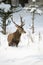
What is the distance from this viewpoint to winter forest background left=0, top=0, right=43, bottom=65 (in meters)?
2.24

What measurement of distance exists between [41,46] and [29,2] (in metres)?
0.41

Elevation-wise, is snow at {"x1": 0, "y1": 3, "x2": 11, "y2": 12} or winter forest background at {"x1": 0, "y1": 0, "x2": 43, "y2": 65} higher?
snow at {"x1": 0, "y1": 3, "x2": 11, "y2": 12}

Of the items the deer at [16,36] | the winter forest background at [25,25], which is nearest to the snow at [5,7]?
the winter forest background at [25,25]

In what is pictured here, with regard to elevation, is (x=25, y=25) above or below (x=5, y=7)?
below

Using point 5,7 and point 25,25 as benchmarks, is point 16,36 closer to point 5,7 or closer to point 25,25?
point 25,25

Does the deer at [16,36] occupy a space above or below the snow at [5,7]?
below

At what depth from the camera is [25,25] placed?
2324mm

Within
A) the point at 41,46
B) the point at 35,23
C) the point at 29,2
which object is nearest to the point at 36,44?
Answer: the point at 41,46

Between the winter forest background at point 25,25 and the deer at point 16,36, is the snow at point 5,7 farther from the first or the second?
the deer at point 16,36

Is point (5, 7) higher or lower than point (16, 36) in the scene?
higher

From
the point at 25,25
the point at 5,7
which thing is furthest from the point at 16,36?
the point at 5,7

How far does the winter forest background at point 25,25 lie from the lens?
2236mm

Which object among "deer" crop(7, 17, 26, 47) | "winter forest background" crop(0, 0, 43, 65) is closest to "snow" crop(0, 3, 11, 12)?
"winter forest background" crop(0, 0, 43, 65)

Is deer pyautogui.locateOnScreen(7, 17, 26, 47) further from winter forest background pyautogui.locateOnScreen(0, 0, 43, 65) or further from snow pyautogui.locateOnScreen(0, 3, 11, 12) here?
snow pyautogui.locateOnScreen(0, 3, 11, 12)
